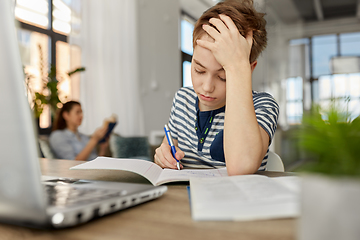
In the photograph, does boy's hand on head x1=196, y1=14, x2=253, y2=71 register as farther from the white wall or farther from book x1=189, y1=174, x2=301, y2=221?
the white wall

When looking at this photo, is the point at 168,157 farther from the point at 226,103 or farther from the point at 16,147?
the point at 16,147

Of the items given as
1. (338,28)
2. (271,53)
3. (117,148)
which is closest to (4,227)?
(117,148)

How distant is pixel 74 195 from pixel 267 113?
2.15ft

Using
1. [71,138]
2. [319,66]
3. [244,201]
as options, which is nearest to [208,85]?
Answer: [244,201]

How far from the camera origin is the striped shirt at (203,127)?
909 mm

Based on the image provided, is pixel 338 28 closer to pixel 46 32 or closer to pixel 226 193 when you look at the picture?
pixel 46 32

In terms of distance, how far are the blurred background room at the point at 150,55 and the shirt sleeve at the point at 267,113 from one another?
2188 millimetres

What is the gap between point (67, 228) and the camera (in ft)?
1.02

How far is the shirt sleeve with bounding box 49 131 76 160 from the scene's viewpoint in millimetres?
2436

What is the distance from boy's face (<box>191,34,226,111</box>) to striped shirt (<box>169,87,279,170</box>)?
0.42 ft

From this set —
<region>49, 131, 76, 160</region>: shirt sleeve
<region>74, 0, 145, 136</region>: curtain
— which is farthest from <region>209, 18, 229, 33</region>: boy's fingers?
<region>74, 0, 145, 136</region>: curtain

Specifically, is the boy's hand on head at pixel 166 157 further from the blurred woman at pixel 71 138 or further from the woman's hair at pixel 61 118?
the woman's hair at pixel 61 118

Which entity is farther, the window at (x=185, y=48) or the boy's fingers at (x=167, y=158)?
the window at (x=185, y=48)

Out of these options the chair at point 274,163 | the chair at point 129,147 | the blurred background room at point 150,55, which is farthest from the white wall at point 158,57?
the chair at point 274,163
